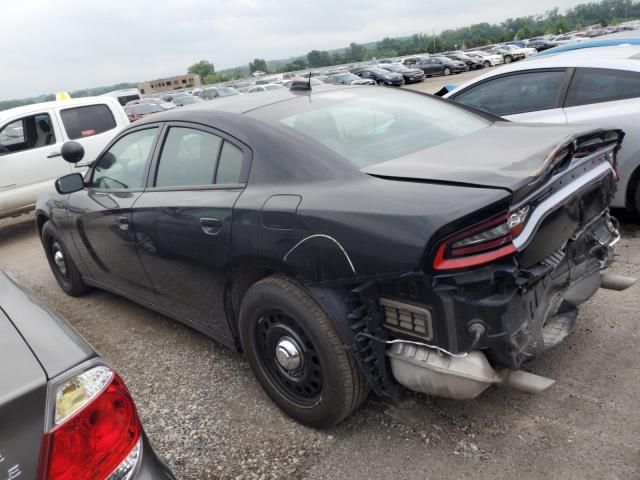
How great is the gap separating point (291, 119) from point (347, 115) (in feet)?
1.10

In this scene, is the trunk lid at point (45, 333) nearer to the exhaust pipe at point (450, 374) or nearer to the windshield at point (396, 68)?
the exhaust pipe at point (450, 374)

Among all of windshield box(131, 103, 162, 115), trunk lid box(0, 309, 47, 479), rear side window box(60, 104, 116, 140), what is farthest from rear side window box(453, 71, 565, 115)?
windshield box(131, 103, 162, 115)

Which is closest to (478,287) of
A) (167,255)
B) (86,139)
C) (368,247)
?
(368,247)

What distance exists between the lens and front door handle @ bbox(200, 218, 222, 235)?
2.58 meters

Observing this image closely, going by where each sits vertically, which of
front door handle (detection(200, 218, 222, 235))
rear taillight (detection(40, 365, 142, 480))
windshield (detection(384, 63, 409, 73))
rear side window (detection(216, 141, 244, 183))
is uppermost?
rear side window (detection(216, 141, 244, 183))

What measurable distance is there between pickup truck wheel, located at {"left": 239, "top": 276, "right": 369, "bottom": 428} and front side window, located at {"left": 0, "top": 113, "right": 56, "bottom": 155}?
20.8ft

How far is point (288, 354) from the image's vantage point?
2414mm

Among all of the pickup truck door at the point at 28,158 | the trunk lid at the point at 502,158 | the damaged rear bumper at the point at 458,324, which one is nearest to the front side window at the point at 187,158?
the trunk lid at the point at 502,158

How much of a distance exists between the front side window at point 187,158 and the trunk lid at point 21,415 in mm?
1588

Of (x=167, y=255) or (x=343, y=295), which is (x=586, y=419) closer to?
(x=343, y=295)

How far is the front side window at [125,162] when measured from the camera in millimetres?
3293

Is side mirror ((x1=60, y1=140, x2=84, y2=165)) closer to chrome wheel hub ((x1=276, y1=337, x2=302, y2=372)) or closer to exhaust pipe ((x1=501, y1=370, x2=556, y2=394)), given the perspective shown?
chrome wheel hub ((x1=276, y1=337, x2=302, y2=372))

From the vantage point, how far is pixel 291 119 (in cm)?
268

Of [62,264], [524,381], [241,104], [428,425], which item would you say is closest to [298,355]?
[428,425]
